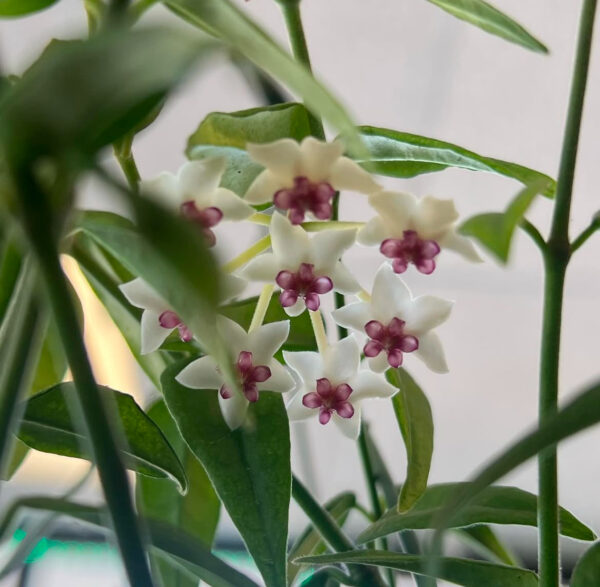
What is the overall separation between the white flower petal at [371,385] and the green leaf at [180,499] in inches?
6.0

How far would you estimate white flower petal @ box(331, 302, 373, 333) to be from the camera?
360mm

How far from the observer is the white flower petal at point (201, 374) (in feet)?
1.14

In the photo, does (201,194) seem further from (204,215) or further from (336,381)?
(336,381)

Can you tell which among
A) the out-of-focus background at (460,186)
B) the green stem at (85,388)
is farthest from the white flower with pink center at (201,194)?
the out-of-focus background at (460,186)

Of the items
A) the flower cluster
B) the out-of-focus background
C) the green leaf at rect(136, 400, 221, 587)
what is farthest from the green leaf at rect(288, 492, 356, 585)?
the out-of-focus background

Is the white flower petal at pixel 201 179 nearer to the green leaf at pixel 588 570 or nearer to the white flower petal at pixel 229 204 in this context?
the white flower petal at pixel 229 204

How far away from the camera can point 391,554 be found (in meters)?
0.38

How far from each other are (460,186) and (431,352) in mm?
837

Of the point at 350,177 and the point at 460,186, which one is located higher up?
the point at 460,186

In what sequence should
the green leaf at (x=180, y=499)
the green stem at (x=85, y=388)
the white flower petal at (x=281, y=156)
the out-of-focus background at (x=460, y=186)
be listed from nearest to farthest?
the green stem at (x=85, y=388), the white flower petal at (x=281, y=156), the green leaf at (x=180, y=499), the out-of-focus background at (x=460, y=186)

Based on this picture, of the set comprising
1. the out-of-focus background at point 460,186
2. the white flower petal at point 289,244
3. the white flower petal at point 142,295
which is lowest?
the white flower petal at point 142,295

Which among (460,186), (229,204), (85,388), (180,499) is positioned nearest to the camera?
(85,388)

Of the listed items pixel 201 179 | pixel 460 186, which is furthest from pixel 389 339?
pixel 460 186

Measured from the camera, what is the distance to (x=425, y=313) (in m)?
0.36
